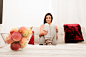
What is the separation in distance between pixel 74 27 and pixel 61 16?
65 cm

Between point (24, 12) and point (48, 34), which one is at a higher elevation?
point (24, 12)

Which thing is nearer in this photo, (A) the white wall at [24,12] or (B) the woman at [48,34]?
(B) the woman at [48,34]

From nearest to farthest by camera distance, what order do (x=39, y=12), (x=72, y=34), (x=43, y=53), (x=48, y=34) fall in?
(x=43, y=53) → (x=48, y=34) → (x=72, y=34) → (x=39, y=12)

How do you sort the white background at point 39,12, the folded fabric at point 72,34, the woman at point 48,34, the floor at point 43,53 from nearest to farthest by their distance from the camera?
the floor at point 43,53
the woman at point 48,34
the folded fabric at point 72,34
the white background at point 39,12

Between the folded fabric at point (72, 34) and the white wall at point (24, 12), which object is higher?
the white wall at point (24, 12)

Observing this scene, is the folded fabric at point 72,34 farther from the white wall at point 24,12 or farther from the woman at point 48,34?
the white wall at point 24,12

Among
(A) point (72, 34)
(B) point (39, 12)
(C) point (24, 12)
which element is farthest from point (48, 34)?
(C) point (24, 12)

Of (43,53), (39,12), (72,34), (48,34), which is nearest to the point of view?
(43,53)

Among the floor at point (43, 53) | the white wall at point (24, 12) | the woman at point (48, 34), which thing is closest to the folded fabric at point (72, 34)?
the woman at point (48, 34)

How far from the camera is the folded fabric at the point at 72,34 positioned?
1.77 m

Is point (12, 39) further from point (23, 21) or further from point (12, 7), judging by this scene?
point (12, 7)

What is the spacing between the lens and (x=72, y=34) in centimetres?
179

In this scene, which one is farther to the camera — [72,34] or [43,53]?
[72,34]

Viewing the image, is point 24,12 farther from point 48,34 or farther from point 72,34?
point 72,34
